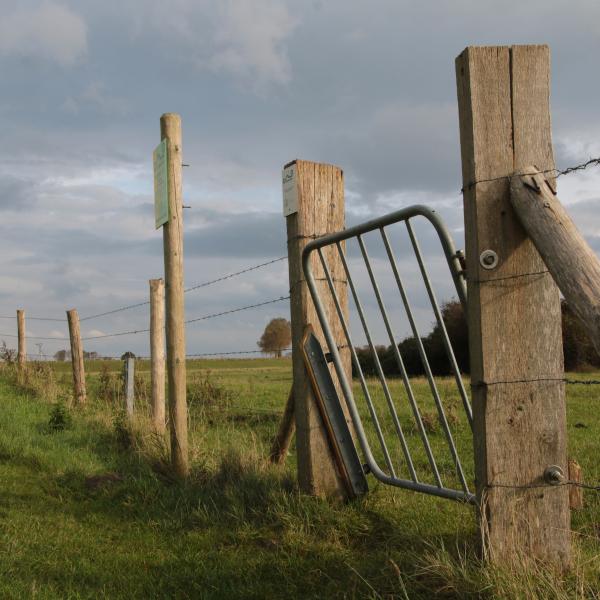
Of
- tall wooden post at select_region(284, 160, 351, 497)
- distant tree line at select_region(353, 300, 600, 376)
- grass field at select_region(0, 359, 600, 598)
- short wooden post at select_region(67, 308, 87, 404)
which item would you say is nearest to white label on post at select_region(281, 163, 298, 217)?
tall wooden post at select_region(284, 160, 351, 497)

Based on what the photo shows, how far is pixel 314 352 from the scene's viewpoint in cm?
510

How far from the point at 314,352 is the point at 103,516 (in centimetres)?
203

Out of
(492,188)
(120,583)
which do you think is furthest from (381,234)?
(120,583)

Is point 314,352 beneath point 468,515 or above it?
above

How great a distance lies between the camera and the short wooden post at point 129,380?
10.0 meters

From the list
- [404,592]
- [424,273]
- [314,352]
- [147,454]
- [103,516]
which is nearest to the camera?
[404,592]

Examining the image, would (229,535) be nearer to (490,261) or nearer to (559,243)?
(490,261)

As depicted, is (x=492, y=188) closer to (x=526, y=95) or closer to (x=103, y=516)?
(x=526, y=95)

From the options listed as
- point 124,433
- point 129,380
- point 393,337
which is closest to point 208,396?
point 129,380

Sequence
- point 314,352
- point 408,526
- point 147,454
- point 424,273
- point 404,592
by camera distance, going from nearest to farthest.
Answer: point 404,592
point 424,273
point 408,526
point 314,352
point 147,454

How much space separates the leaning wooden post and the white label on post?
83.1 inches

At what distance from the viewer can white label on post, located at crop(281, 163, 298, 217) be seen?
522 cm

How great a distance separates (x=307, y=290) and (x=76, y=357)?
882 centimetres

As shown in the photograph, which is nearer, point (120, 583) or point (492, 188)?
point (492, 188)
